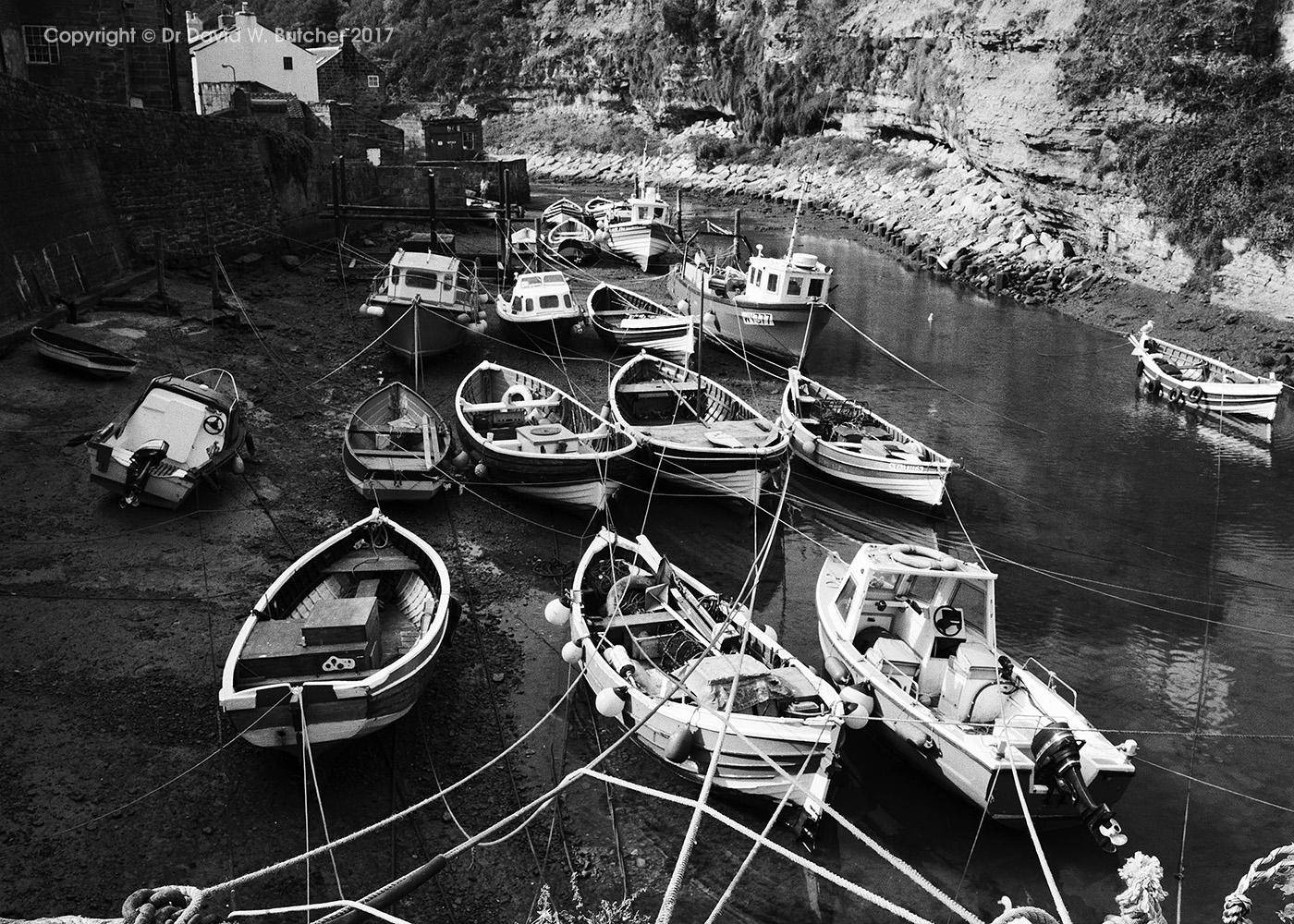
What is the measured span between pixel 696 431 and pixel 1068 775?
10.2m

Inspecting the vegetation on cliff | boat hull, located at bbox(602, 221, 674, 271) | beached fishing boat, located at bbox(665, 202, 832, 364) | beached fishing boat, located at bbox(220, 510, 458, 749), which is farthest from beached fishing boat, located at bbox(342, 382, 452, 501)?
the vegetation on cliff

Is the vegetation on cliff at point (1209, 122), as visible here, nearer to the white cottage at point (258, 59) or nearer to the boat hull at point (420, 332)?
the boat hull at point (420, 332)

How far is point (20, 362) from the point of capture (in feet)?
58.9

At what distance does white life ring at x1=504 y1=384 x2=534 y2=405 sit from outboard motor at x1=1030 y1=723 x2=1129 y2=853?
483 inches

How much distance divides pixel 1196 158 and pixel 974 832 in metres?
29.8

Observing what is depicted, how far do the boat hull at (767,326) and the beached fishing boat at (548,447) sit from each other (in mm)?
8408

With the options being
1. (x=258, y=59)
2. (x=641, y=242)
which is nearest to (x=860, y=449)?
(x=641, y=242)

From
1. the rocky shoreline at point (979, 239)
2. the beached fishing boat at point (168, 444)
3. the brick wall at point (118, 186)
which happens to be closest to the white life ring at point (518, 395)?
the beached fishing boat at point (168, 444)

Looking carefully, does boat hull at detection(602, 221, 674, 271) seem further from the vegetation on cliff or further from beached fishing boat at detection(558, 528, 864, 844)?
beached fishing boat at detection(558, 528, 864, 844)

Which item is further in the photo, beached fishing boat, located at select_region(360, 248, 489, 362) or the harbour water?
beached fishing boat, located at select_region(360, 248, 489, 362)

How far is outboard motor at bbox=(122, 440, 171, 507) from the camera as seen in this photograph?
14.4m

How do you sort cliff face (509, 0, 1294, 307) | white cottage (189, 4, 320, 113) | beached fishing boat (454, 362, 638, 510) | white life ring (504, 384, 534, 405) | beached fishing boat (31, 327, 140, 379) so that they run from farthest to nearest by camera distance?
white cottage (189, 4, 320, 113) < cliff face (509, 0, 1294, 307) < white life ring (504, 384, 534, 405) < beached fishing boat (31, 327, 140, 379) < beached fishing boat (454, 362, 638, 510)

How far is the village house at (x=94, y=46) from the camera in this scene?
1169 inches

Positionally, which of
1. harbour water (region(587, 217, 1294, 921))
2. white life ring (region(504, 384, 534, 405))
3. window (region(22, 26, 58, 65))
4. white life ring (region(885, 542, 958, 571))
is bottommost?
harbour water (region(587, 217, 1294, 921))
